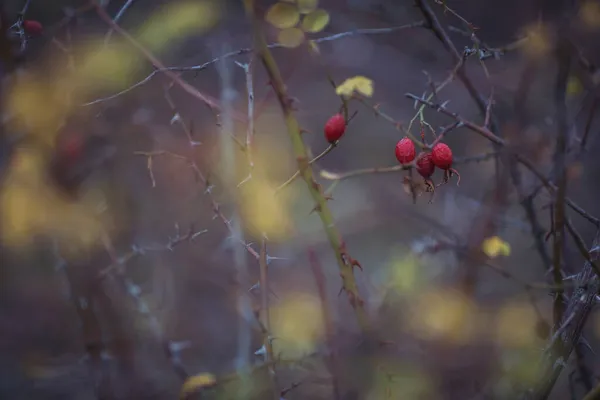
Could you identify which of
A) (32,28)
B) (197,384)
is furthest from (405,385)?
(32,28)

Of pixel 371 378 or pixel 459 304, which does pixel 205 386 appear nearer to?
pixel 371 378

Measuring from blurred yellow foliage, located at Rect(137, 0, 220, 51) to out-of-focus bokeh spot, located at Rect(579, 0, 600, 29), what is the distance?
2.41 ft

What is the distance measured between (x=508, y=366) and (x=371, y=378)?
1.16ft

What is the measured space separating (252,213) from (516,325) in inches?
32.2

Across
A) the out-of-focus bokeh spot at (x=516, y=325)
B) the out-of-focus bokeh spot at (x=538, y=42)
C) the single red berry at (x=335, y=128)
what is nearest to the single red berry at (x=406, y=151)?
the single red berry at (x=335, y=128)

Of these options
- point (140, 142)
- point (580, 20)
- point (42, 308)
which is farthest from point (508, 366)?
point (42, 308)

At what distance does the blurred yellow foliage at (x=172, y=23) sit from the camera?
3.32ft

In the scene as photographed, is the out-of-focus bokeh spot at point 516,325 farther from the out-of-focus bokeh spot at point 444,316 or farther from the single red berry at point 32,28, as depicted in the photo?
the single red berry at point 32,28

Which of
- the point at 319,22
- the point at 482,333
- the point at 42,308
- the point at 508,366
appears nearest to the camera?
the point at 319,22

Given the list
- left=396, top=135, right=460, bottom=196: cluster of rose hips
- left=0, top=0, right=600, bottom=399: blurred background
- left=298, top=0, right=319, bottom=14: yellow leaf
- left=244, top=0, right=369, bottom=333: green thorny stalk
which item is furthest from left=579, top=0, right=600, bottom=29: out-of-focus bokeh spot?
left=244, top=0, right=369, bottom=333: green thorny stalk

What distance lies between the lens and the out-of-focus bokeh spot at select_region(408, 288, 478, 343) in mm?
1282

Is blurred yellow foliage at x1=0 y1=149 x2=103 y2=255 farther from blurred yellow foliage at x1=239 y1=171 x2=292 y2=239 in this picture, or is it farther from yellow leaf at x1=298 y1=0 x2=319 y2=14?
yellow leaf at x1=298 y1=0 x2=319 y2=14

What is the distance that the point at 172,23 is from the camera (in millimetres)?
1036

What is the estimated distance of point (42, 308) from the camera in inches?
75.3
